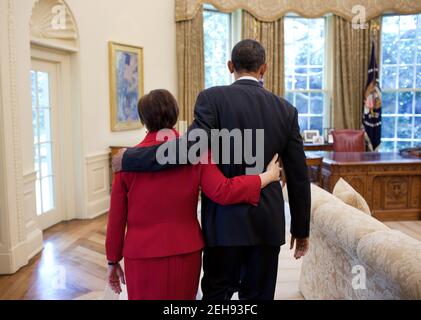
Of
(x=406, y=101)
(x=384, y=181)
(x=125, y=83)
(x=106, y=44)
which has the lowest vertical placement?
(x=384, y=181)

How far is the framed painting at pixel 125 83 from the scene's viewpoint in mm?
6117

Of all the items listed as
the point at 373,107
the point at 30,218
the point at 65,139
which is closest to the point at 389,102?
the point at 373,107

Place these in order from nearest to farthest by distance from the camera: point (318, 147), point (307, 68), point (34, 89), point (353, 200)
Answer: point (353, 200) < point (34, 89) < point (318, 147) < point (307, 68)

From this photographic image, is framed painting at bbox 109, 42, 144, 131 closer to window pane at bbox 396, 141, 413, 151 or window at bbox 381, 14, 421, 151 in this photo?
window at bbox 381, 14, 421, 151

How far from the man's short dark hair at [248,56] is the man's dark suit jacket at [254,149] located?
62mm

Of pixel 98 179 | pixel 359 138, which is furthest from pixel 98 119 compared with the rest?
pixel 359 138

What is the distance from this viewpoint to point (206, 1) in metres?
7.36

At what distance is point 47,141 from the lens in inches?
211

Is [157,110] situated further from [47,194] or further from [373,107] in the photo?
[373,107]

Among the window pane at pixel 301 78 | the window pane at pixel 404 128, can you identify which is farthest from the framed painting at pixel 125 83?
the window pane at pixel 404 128

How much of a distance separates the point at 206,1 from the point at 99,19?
2.22 m

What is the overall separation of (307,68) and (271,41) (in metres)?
1.00

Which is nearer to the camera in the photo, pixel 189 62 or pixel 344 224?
pixel 344 224

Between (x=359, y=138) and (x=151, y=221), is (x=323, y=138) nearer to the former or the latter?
(x=359, y=138)
